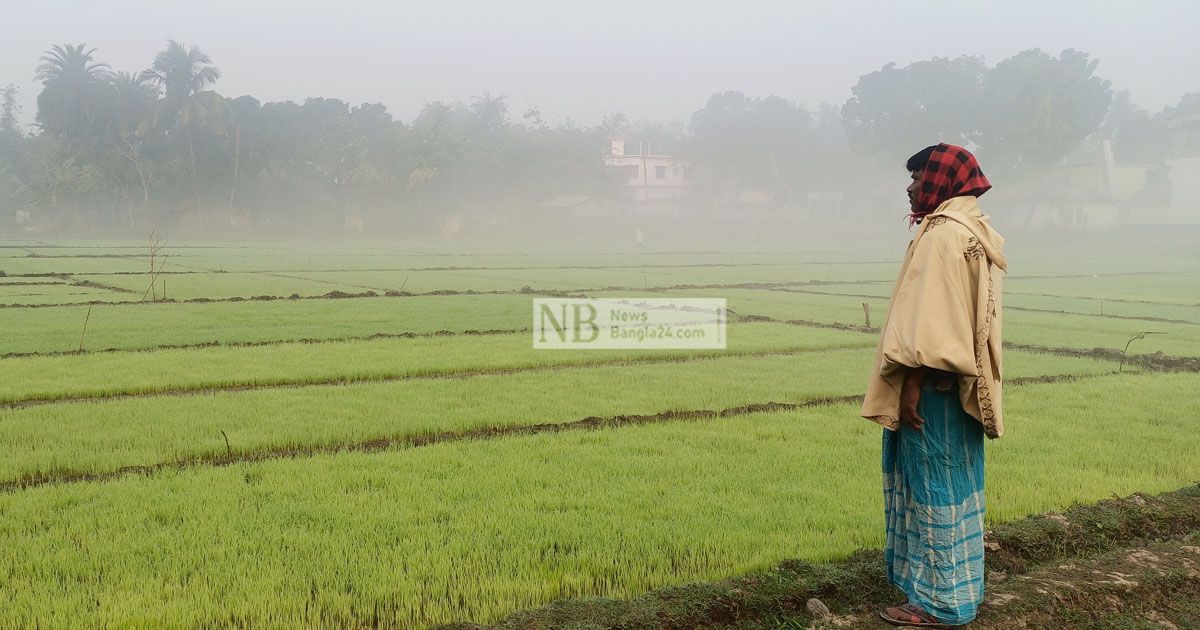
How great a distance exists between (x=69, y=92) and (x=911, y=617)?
205 ft

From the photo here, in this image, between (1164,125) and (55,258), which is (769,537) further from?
(1164,125)

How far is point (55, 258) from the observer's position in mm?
31047

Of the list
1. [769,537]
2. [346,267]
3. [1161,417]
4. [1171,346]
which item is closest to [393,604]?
[769,537]

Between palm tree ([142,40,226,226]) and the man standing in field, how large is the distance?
55.7 m

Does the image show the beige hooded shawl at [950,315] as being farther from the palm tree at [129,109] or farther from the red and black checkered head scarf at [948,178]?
the palm tree at [129,109]

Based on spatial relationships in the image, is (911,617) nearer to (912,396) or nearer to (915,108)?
(912,396)

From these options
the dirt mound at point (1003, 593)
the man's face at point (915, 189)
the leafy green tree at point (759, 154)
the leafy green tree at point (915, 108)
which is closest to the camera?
the man's face at point (915, 189)

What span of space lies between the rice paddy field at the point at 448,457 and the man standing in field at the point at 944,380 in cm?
107

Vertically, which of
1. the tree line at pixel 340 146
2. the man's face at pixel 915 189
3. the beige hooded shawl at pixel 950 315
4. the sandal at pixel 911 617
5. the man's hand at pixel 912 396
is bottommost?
the sandal at pixel 911 617

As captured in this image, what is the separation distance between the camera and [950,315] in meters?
3.34

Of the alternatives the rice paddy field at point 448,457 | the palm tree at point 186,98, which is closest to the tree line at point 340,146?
the palm tree at point 186,98

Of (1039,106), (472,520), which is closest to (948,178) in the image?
(472,520)

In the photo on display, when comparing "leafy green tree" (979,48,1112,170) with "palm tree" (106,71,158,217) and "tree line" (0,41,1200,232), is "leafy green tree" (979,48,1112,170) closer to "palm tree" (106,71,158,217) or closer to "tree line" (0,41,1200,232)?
"tree line" (0,41,1200,232)

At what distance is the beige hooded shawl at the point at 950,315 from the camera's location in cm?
331
